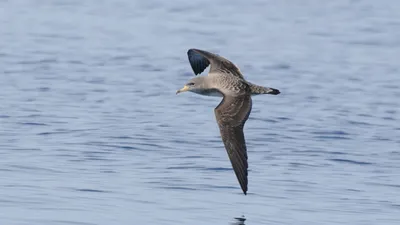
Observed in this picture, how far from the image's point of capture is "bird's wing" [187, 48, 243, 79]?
13.3 m

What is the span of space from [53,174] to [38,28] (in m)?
13.7

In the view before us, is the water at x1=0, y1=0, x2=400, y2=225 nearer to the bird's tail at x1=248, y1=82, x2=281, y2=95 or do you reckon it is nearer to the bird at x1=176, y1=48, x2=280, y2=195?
the bird at x1=176, y1=48, x2=280, y2=195

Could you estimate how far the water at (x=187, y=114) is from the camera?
1159 centimetres

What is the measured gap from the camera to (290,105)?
18938 millimetres

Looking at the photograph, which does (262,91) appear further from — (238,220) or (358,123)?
(358,123)

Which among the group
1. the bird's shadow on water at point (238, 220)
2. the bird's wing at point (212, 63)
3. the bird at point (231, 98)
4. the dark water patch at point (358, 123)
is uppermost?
the bird's wing at point (212, 63)

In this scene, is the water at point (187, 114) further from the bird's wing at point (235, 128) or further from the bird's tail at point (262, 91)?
the bird's tail at point (262, 91)

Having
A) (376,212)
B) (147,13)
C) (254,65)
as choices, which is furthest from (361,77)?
(376,212)

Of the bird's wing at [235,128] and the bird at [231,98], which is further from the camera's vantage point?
the bird at [231,98]

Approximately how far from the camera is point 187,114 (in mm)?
17688

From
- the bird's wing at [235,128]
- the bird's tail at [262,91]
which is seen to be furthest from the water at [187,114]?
the bird's tail at [262,91]

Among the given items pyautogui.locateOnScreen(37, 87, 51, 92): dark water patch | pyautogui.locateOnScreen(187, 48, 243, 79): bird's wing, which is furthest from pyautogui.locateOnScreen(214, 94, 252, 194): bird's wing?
pyautogui.locateOnScreen(37, 87, 51, 92): dark water patch

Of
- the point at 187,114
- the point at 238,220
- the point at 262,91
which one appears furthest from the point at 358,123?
the point at 238,220

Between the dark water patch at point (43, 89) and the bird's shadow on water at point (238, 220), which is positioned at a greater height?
the dark water patch at point (43, 89)
